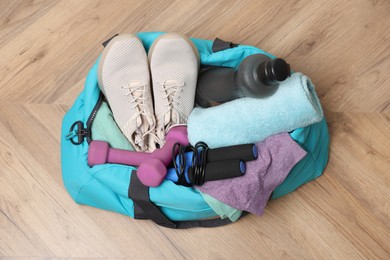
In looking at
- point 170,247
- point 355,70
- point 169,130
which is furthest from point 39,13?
point 355,70

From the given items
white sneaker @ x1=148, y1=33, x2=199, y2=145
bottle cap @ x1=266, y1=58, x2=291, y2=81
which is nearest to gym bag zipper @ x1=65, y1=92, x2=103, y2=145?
white sneaker @ x1=148, y1=33, x2=199, y2=145

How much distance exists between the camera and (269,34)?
1143 millimetres

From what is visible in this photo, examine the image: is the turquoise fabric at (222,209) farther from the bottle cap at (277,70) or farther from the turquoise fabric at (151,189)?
the bottle cap at (277,70)

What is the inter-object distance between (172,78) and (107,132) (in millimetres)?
179

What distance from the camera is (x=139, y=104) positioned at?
975 millimetres

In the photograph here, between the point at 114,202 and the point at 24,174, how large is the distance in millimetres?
265

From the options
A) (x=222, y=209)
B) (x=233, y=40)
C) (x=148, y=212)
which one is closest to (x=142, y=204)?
(x=148, y=212)

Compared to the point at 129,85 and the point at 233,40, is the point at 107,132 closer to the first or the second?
the point at 129,85

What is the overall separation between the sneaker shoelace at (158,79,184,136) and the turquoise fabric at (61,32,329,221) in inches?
3.4

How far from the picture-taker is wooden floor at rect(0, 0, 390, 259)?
3.36ft

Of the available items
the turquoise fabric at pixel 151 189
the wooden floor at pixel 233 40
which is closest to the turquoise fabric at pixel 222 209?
the turquoise fabric at pixel 151 189

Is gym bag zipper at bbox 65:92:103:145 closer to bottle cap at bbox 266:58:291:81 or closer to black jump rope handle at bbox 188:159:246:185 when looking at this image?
black jump rope handle at bbox 188:159:246:185

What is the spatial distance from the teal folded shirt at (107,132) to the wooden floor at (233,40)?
19cm

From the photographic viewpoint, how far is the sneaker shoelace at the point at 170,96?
969mm
